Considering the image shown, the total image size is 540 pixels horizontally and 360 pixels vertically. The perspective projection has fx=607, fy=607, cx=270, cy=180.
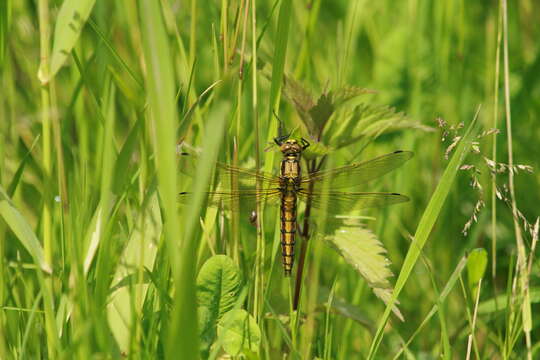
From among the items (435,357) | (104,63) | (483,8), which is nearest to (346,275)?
(435,357)

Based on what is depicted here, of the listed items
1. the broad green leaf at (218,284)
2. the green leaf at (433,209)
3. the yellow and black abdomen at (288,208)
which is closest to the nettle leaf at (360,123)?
the yellow and black abdomen at (288,208)

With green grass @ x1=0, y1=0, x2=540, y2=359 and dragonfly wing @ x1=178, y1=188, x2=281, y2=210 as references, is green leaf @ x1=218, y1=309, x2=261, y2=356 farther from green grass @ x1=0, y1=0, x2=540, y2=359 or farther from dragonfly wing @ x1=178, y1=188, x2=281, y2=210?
dragonfly wing @ x1=178, y1=188, x2=281, y2=210

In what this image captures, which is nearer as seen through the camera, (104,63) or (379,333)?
(379,333)

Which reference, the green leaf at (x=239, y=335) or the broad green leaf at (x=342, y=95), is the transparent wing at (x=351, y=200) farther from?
the green leaf at (x=239, y=335)

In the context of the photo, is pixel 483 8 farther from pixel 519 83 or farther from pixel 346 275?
pixel 346 275

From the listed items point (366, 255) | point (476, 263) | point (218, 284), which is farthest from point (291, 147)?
point (476, 263)

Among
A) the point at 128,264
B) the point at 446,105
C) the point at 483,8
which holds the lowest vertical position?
the point at 128,264
